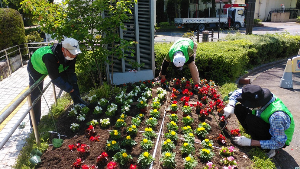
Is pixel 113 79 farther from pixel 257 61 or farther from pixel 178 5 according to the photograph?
pixel 178 5

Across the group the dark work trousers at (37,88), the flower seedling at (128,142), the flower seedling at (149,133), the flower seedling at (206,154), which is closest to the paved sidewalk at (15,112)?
the dark work trousers at (37,88)

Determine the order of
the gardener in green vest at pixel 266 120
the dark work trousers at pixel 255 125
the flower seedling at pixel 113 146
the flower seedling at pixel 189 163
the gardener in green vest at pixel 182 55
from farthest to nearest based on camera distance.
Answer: the gardener in green vest at pixel 182 55 → the dark work trousers at pixel 255 125 → the flower seedling at pixel 113 146 → the gardener in green vest at pixel 266 120 → the flower seedling at pixel 189 163

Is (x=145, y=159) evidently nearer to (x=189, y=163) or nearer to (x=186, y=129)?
(x=189, y=163)

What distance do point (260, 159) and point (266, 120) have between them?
1.83ft

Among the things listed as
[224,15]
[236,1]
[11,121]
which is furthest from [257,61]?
[236,1]

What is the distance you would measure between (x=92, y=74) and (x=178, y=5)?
968 inches

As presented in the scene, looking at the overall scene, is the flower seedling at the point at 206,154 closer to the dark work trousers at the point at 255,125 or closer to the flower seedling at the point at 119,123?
the dark work trousers at the point at 255,125

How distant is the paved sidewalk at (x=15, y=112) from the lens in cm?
375

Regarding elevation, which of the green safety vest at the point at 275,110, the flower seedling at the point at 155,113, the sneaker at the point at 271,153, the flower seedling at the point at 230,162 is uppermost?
the green safety vest at the point at 275,110

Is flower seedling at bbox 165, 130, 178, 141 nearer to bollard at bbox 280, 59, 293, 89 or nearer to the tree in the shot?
the tree

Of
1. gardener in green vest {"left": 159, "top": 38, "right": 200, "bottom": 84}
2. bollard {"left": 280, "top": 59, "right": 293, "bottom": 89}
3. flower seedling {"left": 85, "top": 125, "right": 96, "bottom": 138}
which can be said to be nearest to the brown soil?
flower seedling {"left": 85, "top": 125, "right": 96, "bottom": 138}

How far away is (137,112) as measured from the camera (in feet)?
15.4

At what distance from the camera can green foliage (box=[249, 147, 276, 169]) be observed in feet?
10.8

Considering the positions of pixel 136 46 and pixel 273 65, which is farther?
pixel 273 65
